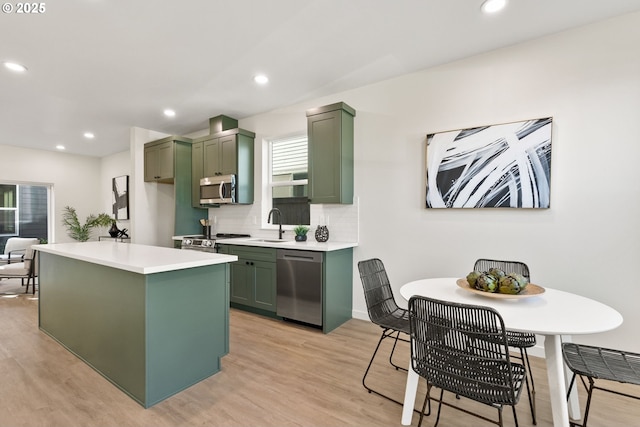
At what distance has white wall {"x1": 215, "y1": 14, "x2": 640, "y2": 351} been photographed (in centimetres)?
231

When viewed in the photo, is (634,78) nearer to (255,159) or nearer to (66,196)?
(255,159)

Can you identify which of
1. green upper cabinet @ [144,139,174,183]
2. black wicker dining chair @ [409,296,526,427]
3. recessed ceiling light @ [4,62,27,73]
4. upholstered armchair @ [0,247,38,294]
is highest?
recessed ceiling light @ [4,62,27,73]

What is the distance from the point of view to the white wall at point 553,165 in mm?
2307

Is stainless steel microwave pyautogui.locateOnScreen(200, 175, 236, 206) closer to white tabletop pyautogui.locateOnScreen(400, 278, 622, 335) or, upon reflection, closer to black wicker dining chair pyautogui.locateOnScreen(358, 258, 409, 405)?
black wicker dining chair pyautogui.locateOnScreen(358, 258, 409, 405)

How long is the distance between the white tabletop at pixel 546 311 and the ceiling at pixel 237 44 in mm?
2051

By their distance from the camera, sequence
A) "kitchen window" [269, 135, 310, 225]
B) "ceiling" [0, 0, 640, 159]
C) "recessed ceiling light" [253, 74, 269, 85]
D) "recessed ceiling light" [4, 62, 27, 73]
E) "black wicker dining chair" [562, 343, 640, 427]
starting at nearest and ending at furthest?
"black wicker dining chair" [562, 343, 640, 427] < "ceiling" [0, 0, 640, 159] < "recessed ceiling light" [4, 62, 27, 73] < "recessed ceiling light" [253, 74, 269, 85] < "kitchen window" [269, 135, 310, 225]

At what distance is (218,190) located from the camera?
177 inches

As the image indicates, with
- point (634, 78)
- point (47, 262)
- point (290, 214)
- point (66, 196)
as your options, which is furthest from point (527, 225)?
point (66, 196)

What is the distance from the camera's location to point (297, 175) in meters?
4.22

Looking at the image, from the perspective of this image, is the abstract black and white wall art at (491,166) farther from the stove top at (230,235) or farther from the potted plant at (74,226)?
the potted plant at (74,226)

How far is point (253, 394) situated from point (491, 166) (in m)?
2.71

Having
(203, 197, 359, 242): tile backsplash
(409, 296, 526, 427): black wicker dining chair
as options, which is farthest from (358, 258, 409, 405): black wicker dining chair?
(203, 197, 359, 242): tile backsplash

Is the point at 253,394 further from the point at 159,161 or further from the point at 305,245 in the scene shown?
the point at 159,161

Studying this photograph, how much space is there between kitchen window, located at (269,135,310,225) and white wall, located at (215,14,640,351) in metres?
0.98
